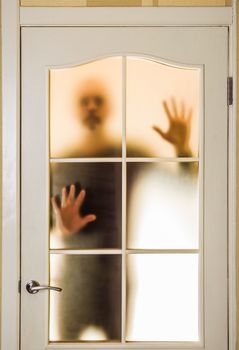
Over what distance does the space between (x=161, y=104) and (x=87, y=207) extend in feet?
1.65

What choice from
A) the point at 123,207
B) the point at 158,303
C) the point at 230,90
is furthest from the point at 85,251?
the point at 230,90

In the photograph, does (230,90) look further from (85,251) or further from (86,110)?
(85,251)

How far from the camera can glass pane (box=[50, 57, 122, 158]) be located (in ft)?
6.70

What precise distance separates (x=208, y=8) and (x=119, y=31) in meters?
0.36

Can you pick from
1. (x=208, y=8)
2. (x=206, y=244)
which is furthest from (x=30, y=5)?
(x=206, y=244)

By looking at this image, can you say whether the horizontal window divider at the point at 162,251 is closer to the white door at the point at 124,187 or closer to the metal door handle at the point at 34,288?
the white door at the point at 124,187

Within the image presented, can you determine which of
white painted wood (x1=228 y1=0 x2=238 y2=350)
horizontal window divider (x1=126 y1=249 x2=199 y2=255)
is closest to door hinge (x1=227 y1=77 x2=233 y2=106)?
white painted wood (x1=228 y1=0 x2=238 y2=350)

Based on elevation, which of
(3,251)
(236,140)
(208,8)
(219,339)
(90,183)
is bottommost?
(219,339)

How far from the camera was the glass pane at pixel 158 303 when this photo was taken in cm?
204

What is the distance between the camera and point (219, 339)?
2.02 meters

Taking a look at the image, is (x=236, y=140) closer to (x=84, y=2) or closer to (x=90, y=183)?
(x=90, y=183)

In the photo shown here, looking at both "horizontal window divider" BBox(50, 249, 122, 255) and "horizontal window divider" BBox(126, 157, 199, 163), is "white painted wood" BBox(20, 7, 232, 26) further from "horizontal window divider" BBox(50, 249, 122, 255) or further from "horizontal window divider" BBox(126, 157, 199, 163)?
"horizontal window divider" BBox(50, 249, 122, 255)

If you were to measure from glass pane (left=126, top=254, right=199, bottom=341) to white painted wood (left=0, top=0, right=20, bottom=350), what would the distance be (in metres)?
0.45

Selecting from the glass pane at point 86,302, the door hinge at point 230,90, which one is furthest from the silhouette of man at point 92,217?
the door hinge at point 230,90
